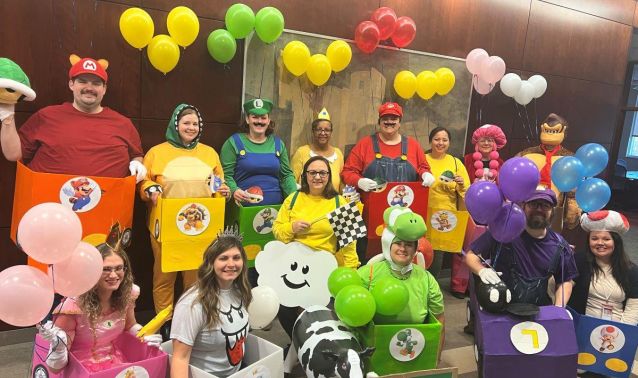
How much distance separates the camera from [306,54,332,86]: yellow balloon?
385 centimetres

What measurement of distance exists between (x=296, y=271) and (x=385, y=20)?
2.34 metres

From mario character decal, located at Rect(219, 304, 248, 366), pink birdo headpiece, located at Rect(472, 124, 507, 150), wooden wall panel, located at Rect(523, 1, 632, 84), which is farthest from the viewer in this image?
wooden wall panel, located at Rect(523, 1, 632, 84)

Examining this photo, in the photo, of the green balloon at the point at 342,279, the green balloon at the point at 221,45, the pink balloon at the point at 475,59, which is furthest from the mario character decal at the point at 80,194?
the pink balloon at the point at 475,59

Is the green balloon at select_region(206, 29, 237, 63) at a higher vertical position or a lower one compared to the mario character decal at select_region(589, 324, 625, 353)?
higher

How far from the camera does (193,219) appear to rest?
3.12 metres

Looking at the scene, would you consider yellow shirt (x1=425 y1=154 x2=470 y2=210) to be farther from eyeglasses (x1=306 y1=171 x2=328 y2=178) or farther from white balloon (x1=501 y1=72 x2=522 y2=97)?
eyeglasses (x1=306 y1=171 x2=328 y2=178)

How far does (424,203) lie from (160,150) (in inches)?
79.2

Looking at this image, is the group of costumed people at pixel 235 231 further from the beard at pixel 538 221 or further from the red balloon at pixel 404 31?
the red balloon at pixel 404 31

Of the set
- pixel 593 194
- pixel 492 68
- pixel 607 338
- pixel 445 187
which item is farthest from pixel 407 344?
pixel 492 68

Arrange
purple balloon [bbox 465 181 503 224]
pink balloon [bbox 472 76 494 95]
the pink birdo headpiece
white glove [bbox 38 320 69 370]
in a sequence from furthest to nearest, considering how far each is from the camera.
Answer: pink balloon [bbox 472 76 494 95], the pink birdo headpiece, purple balloon [bbox 465 181 503 224], white glove [bbox 38 320 69 370]

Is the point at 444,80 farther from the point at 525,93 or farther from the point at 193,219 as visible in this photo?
the point at 193,219

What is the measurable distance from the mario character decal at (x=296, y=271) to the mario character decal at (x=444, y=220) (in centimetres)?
145

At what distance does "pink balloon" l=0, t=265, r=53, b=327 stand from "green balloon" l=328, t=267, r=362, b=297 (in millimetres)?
1369

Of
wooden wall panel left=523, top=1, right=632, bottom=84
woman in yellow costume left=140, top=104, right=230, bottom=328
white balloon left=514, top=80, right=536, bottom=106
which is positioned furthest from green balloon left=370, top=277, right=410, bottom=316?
wooden wall panel left=523, top=1, right=632, bottom=84
